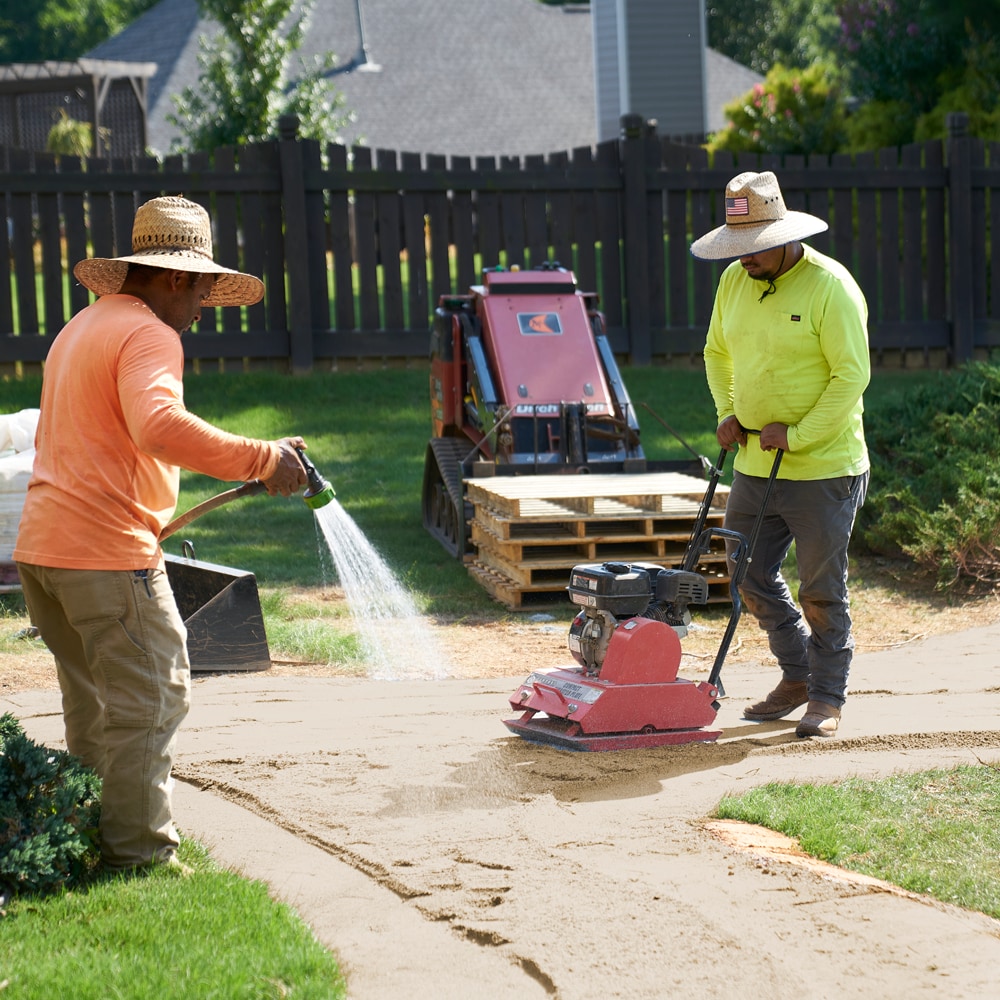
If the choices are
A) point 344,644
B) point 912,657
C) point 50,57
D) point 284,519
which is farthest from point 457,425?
point 50,57

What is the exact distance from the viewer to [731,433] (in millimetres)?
5992

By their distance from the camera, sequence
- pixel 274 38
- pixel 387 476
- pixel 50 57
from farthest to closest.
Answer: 1. pixel 50 57
2. pixel 274 38
3. pixel 387 476

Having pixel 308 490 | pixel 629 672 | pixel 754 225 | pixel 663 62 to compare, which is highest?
pixel 663 62

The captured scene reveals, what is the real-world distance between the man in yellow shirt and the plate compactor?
188 mm

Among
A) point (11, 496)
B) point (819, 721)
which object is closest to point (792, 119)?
point (11, 496)

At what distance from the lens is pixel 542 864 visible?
438 centimetres

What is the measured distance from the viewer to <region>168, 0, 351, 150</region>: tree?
864 inches

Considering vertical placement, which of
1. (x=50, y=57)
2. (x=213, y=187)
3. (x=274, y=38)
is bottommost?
(x=213, y=187)

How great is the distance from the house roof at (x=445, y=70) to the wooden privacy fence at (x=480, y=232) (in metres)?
16.2

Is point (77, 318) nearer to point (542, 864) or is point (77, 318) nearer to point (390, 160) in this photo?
point (542, 864)

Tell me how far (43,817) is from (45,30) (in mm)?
53167

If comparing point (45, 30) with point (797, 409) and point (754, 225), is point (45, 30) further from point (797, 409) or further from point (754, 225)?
point (797, 409)

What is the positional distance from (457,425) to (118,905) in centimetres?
711

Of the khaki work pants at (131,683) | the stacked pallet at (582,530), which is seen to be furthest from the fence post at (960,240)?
the khaki work pants at (131,683)
